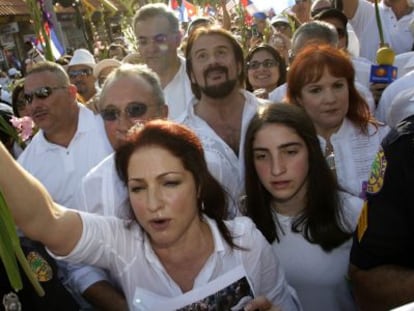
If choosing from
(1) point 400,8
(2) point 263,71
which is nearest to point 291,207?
(2) point 263,71

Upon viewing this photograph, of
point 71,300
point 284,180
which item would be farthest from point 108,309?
point 284,180

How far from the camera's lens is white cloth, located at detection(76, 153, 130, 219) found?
2.09 m

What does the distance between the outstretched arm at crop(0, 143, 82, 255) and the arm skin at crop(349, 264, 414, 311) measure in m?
0.81

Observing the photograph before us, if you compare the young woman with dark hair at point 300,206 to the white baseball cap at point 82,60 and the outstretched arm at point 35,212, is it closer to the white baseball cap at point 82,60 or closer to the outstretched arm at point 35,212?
the outstretched arm at point 35,212

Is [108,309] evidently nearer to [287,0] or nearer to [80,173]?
[80,173]

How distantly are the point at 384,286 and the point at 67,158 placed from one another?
2135 mm

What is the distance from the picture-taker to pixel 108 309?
2.02 metres

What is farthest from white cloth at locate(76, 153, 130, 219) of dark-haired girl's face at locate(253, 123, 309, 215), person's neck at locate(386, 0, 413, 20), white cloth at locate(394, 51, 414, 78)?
person's neck at locate(386, 0, 413, 20)

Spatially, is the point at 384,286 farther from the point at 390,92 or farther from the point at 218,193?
the point at 390,92

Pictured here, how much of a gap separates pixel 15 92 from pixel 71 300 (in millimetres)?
2689

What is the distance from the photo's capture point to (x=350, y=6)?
4.80 metres

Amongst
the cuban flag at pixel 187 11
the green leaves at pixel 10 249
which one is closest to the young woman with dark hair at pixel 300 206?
the green leaves at pixel 10 249

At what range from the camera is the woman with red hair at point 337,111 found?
257 centimetres

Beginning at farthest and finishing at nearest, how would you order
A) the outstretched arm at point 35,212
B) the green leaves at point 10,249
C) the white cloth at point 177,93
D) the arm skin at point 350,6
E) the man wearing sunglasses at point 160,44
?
the arm skin at point 350,6
the man wearing sunglasses at point 160,44
the white cloth at point 177,93
the outstretched arm at point 35,212
the green leaves at point 10,249
